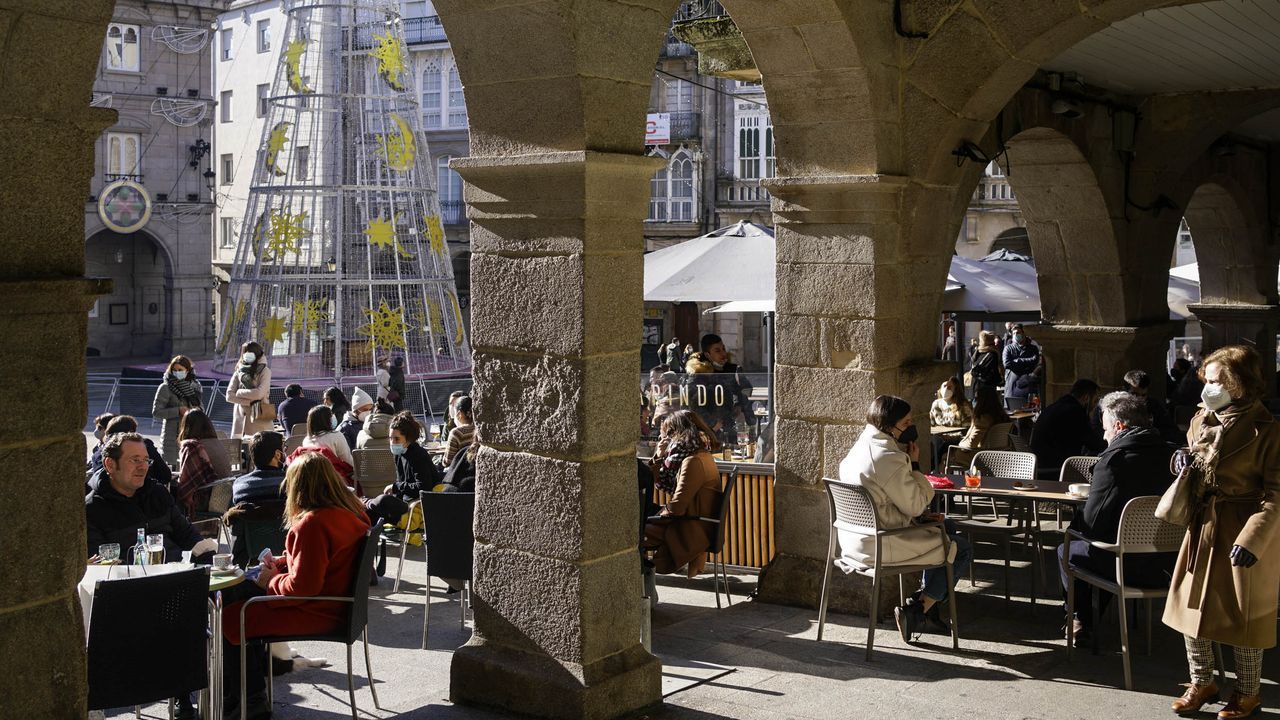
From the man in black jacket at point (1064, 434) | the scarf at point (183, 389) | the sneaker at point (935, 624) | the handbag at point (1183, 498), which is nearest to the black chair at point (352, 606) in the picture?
the sneaker at point (935, 624)

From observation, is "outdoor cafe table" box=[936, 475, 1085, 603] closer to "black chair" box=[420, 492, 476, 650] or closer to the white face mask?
the white face mask

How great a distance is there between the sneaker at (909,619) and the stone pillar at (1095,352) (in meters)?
4.83

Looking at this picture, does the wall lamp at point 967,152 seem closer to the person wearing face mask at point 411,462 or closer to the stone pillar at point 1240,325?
the person wearing face mask at point 411,462

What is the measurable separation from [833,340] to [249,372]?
6467mm

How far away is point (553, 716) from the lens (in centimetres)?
444

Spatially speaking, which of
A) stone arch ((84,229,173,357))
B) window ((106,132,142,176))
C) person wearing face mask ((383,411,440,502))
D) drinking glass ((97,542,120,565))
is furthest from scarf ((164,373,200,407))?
stone arch ((84,229,173,357))

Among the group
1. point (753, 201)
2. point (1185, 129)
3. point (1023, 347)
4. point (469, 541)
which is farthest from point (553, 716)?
point (753, 201)

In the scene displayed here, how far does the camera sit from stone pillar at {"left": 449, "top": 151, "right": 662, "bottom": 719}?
432 centimetres

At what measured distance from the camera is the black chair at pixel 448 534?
5.71m

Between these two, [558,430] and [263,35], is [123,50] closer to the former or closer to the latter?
[263,35]

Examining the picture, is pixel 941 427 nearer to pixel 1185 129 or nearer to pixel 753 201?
pixel 1185 129

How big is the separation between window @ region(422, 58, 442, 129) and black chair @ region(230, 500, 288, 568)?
95.2ft

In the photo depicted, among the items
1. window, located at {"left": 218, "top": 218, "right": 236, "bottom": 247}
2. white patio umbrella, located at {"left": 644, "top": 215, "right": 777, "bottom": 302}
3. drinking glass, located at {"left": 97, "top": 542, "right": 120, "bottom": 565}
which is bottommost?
drinking glass, located at {"left": 97, "top": 542, "right": 120, "bottom": 565}

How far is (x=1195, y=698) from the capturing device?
4801mm
